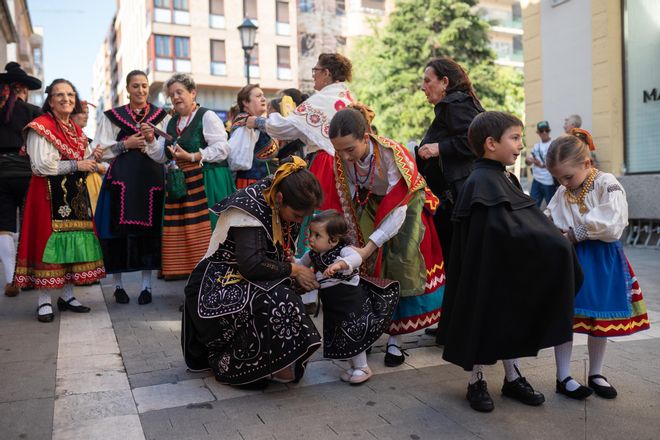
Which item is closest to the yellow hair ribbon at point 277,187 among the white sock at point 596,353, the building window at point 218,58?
the white sock at point 596,353

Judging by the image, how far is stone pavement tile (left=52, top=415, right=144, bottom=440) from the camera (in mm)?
2816

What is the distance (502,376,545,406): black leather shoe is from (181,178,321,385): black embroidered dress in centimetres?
101

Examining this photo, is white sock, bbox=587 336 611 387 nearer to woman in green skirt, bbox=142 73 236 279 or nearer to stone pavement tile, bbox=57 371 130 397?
stone pavement tile, bbox=57 371 130 397

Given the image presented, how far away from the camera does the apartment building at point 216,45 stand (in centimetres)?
3534

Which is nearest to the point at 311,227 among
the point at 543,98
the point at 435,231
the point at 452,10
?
the point at 435,231

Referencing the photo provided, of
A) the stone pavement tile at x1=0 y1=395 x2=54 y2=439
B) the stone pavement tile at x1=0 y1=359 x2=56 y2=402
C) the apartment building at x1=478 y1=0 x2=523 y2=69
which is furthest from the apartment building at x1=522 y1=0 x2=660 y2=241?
the apartment building at x1=478 y1=0 x2=523 y2=69

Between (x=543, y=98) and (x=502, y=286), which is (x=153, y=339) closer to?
(x=502, y=286)

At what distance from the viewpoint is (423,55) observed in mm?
28219

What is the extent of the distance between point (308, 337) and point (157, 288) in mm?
3904

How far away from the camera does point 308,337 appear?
3.31 metres

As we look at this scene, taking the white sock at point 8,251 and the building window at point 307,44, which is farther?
the building window at point 307,44

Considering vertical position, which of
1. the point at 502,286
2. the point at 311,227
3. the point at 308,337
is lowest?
the point at 308,337

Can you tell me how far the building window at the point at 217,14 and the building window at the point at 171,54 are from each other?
1.93 meters

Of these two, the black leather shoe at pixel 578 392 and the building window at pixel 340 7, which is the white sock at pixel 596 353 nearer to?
the black leather shoe at pixel 578 392
